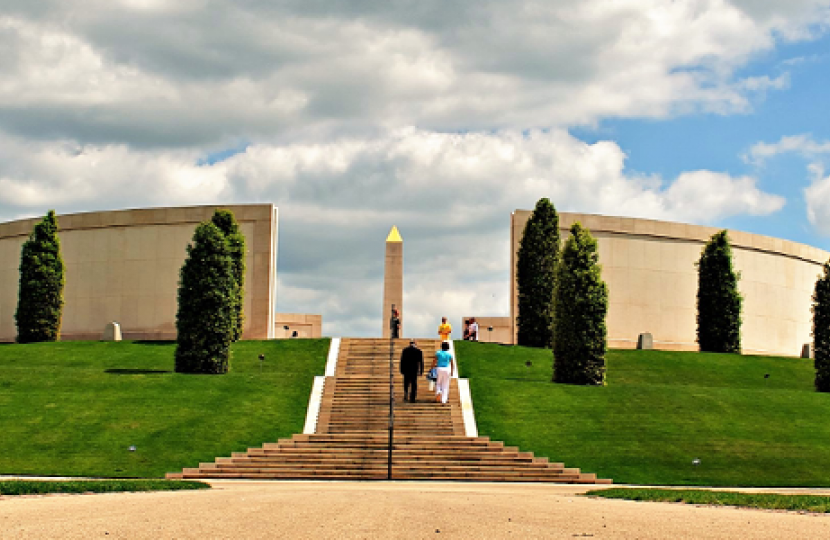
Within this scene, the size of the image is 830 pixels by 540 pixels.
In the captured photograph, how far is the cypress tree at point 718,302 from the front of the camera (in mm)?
39531

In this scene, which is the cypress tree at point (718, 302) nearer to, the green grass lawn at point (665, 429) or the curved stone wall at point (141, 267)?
the green grass lawn at point (665, 429)

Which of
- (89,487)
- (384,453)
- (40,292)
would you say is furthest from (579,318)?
(40,292)

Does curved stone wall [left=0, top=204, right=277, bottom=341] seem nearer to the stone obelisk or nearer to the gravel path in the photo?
the stone obelisk

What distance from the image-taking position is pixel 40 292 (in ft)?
128

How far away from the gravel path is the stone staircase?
7660 mm

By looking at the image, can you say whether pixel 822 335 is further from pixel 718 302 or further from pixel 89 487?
pixel 89 487

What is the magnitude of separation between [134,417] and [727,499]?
1545 cm

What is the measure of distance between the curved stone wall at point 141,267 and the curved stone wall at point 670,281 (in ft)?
36.4

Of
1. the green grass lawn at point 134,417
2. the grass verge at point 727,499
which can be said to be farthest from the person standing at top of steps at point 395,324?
the grass verge at point 727,499

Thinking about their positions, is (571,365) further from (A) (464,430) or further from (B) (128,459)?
(B) (128,459)

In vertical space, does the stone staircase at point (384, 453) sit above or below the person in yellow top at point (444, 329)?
below

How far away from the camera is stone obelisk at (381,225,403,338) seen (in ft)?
128

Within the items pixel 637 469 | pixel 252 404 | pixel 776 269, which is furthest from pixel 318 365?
pixel 776 269

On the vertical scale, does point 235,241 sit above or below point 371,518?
above
